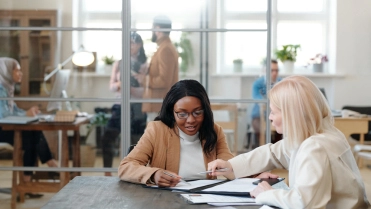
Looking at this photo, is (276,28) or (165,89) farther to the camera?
(276,28)

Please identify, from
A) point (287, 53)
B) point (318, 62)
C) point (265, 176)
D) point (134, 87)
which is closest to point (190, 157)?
point (265, 176)

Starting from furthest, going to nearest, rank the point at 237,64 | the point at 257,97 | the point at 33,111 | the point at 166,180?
1. the point at 237,64
2. the point at 33,111
3. the point at 257,97
4. the point at 166,180

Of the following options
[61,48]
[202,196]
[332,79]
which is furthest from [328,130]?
[332,79]

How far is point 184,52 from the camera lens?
4820mm

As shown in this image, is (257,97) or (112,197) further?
(257,97)

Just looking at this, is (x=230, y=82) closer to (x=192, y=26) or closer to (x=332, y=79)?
(x=192, y=26)

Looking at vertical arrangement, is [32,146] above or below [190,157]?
below

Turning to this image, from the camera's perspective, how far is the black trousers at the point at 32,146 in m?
4.92

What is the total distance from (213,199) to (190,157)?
2.48 ft

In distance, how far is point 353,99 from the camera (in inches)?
368

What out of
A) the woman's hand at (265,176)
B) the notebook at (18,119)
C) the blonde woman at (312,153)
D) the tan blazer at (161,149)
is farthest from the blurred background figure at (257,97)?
→ the blonde woman at (312,153)

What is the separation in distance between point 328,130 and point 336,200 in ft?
0.69

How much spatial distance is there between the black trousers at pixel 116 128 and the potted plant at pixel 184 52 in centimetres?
43

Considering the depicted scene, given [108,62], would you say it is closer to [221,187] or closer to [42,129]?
[42,129]
